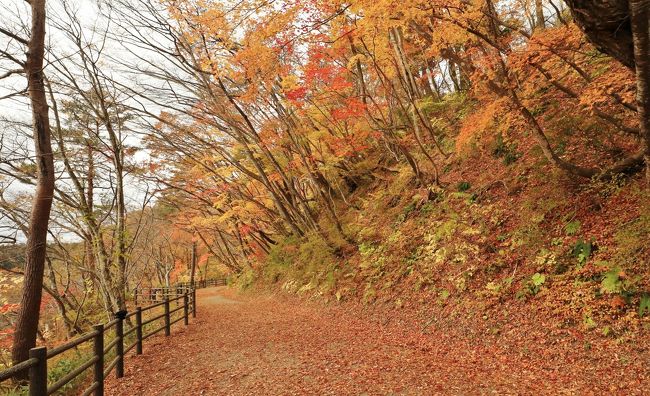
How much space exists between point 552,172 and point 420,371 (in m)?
5.58

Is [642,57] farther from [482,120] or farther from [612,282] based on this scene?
[482,120]

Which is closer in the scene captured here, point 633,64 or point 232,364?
→ point 633,64

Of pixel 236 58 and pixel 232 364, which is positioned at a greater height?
pixel 236 58

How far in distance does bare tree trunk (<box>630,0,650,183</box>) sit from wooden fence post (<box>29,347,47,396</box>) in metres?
6.76

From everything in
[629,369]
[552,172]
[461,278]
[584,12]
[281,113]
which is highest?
[281,113]

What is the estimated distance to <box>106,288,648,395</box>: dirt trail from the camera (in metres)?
4.54

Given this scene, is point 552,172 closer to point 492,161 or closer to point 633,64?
point 492,161

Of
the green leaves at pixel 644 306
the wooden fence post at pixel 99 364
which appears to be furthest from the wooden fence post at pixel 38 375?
the green leaves at pixel 644 306

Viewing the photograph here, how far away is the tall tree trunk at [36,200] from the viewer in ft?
21.7

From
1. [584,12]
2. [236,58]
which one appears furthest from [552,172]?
[236,58]

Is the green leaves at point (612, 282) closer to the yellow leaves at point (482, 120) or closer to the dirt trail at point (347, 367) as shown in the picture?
the dirt trail at point (347, 367)

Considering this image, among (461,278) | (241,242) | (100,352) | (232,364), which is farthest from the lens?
(241,242)

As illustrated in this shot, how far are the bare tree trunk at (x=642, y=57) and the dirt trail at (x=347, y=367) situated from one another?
298cm

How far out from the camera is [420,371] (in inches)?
206
